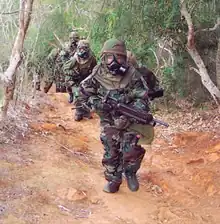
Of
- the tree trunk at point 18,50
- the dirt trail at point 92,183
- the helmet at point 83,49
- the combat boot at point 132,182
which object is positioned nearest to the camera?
the dirt trail at point 92,183

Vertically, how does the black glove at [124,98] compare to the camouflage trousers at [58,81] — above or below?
above

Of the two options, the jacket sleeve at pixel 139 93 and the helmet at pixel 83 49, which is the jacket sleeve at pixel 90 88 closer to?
the jacket sleeve at pixel 139 93

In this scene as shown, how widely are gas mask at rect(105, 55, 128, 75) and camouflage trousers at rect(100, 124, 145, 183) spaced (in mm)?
560

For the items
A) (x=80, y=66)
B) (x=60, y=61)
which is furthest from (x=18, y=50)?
(x=60, y=61)

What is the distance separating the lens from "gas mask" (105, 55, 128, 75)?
4.28 meters

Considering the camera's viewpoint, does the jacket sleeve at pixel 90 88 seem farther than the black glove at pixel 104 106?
Yes

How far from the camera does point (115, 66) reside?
429cm

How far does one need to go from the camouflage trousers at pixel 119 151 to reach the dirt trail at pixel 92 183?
253mm

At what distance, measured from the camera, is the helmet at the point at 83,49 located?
771 centimetres

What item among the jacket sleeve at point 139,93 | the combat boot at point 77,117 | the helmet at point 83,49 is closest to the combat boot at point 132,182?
the jacket sleeve at point 139,93

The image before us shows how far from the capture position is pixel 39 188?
443cm

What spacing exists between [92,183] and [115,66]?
1350mm

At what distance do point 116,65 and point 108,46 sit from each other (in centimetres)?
20

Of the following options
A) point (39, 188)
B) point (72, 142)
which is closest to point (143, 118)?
point (39, 188)
